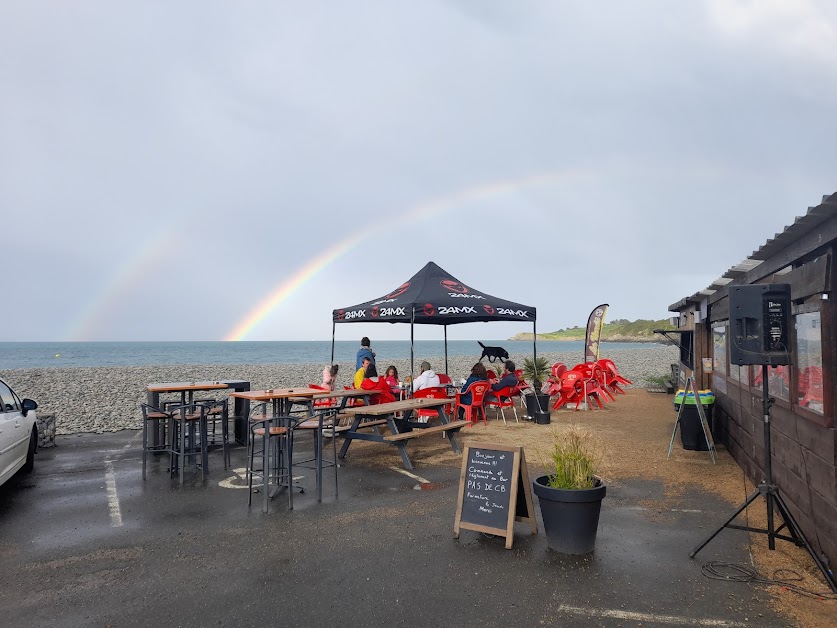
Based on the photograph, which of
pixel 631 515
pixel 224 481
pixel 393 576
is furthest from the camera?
pixel 224 481

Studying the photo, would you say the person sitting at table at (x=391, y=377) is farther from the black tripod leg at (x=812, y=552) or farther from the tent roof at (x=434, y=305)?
the black tripod leg at (x=812, y=552)

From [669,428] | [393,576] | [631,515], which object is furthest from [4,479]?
[669,428]

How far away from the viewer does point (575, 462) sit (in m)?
4.01

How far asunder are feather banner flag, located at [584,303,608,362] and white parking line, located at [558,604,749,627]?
12233 mm

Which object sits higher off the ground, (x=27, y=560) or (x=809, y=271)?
(x=809, y=271)

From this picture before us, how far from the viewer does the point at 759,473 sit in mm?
5742

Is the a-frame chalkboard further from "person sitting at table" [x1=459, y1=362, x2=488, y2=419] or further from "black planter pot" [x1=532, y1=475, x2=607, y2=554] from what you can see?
"person sitting at table" [x1=459, y1=362, x2=488, y2=419]

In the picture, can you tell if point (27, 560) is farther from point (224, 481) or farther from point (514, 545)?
point (514, 545)

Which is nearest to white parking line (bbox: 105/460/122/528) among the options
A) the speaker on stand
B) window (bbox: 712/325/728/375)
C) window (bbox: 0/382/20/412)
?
window (bbox: 0/382/20/412)

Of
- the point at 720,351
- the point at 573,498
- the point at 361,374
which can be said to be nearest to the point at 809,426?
the point at 573,498

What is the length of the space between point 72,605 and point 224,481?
9.63 ft

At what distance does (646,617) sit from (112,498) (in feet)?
16.5

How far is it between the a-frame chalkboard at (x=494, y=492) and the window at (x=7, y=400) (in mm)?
4894

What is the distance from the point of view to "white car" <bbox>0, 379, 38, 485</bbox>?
5.43 m
